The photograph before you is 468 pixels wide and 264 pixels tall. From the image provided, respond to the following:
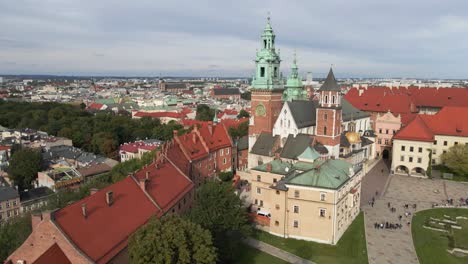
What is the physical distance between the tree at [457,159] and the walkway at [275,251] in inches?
1553

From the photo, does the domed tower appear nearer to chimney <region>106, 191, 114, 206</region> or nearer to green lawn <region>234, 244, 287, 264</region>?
green lawn <region>234, 244, 287, 264</region>

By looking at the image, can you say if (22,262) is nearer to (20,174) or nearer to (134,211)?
(134,211)

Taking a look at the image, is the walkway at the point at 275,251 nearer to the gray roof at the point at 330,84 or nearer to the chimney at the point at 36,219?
the chimney at the point at 36,219

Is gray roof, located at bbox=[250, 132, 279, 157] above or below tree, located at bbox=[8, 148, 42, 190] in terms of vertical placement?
above

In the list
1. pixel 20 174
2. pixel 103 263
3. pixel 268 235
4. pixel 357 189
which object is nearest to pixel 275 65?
pixel 357 189

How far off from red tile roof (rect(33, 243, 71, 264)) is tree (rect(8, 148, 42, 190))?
53242 millimetres

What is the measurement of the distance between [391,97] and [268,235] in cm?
6437

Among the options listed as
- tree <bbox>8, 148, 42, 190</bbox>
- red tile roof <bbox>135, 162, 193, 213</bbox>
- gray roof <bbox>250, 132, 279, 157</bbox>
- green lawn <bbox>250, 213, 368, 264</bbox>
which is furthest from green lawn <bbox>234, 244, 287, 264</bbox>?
tree <bbox>8, 148, 42, 190</bbox>

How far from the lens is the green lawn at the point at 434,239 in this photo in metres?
38.1

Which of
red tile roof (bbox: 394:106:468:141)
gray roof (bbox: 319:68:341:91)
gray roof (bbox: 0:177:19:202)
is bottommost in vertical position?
gray roof (bbox: 0:177:19:202)

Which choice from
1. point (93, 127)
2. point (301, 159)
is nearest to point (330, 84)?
point (301, 159)

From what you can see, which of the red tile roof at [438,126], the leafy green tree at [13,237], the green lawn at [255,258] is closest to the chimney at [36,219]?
the leafy green tree at [13,237]

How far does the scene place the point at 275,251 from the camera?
39750 mm

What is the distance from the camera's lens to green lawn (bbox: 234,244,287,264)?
37438 millimetres
